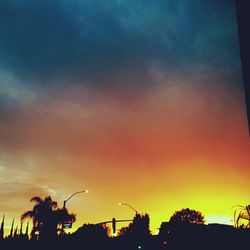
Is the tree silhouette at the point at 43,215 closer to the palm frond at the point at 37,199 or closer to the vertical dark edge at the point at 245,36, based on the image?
the palm frond at the point at 37,199

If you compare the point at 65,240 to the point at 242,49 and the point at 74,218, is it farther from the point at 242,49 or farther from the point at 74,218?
the point at 242,49

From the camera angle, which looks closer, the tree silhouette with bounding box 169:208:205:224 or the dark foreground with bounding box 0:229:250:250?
the dark foreground with bounding box 0:229:250:250

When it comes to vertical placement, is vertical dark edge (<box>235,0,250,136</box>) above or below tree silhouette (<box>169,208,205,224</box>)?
below

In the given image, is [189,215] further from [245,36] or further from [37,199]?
[245,36]

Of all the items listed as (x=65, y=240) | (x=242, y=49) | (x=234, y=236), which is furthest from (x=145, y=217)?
(x=242, y=49)

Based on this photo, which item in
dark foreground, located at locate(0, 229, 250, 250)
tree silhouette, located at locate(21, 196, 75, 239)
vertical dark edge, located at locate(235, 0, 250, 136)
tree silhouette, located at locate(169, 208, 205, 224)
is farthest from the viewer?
tree silhouette, located at locate(169, 208, 205, 224)

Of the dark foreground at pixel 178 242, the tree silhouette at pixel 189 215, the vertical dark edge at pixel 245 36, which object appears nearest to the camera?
the vertical dark edge at pixel 245 36

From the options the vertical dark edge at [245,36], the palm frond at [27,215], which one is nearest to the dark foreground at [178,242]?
the palm frond at [27,215]

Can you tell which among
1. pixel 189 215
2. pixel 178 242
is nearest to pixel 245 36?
pixel 178 242

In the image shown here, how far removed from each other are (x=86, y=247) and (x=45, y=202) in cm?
1523

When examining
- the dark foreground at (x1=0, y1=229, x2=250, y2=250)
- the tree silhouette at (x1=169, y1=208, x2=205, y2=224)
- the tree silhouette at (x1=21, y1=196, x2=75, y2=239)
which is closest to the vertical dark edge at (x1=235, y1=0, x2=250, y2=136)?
the dark foreground at (x1=0, y1=229, x2=250, y2=250)

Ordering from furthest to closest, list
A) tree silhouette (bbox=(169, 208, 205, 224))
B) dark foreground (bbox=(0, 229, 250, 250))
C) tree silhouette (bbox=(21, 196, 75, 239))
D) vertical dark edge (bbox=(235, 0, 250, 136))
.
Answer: tree silhouette (bbox=(169, 208, 205, 224)) < tree silhouette (bbox=(21, 196, 75, 239)) < dark foreground (bbox=(0, 229, 250, 250)) < vertical dark edge (bbox=(235, 0, 250, 136))

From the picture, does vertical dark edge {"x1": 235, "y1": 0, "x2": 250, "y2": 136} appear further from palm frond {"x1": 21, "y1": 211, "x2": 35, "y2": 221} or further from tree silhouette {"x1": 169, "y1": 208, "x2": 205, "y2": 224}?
tree silhouette {"x1": 169, "y1": 208, "x2": 205, "y2": 224}

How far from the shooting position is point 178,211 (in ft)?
451
